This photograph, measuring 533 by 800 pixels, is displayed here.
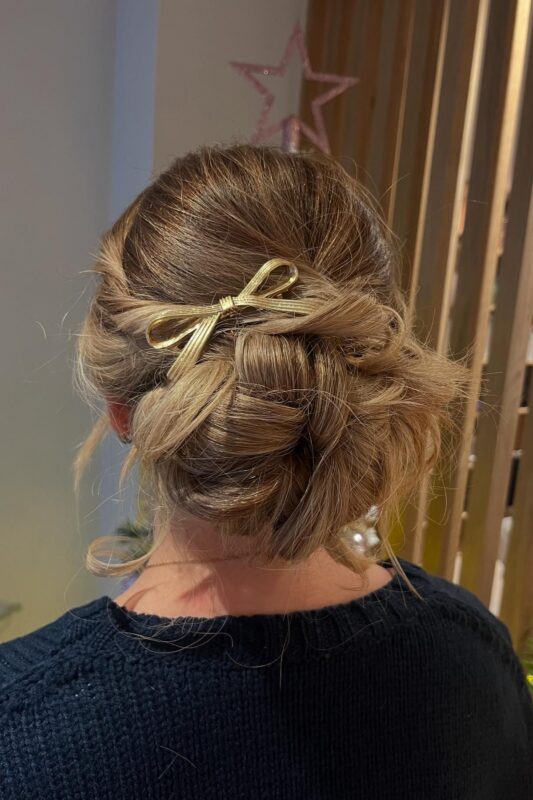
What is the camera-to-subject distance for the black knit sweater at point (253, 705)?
0.54 metres

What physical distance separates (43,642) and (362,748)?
0.32 m

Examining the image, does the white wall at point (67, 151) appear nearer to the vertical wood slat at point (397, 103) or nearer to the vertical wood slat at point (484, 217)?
the vertical wood slat at point (397, 103)

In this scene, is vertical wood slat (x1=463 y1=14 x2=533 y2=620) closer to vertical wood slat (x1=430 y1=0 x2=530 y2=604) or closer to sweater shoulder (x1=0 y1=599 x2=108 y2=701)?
vertical wood slat (x1=430 y1=0 x2=530 y2=604)

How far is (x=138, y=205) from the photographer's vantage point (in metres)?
0.73

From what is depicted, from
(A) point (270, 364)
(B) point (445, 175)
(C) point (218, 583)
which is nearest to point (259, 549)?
(C) point (218, 583)

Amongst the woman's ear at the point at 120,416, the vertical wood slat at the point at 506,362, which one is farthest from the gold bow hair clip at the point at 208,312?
the vertical wood slat at the point at 506,362

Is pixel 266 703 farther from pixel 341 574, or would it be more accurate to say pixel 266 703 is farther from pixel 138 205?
pixel 138 205

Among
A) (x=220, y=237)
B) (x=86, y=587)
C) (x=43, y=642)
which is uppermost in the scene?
Result: (x=220, y=237)

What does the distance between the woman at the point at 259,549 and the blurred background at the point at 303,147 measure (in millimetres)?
716

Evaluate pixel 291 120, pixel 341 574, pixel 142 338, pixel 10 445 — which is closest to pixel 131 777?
pixel 341 574

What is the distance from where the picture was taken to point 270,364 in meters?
0.58

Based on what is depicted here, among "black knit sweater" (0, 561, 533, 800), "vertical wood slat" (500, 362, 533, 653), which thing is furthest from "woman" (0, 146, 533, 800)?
"vertical wood slat" (500, 362, 533, 653)

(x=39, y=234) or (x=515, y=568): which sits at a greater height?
(x=39, y=234)

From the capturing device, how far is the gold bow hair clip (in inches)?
23.5
